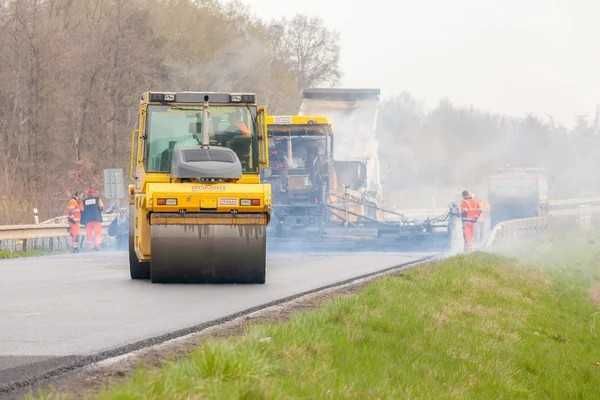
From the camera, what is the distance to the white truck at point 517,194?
47.6m

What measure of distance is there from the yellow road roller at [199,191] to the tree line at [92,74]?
61.5 feet

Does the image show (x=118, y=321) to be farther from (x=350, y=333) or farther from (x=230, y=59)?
(x=230, y=59)

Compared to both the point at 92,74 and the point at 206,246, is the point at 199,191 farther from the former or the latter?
the point at 92,74

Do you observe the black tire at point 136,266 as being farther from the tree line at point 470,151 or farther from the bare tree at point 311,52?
the bare tree at point 311,52

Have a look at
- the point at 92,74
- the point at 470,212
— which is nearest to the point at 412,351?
the point at 470,212

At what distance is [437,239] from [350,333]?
20920 millimetres

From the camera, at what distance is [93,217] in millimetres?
28953

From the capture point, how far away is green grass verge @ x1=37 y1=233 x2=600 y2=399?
22.1 ft

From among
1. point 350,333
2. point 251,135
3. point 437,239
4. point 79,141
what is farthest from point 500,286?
point 79,141

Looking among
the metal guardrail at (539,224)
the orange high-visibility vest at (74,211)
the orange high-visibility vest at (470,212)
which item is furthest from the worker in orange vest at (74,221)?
the metal guardrail at (539,224)

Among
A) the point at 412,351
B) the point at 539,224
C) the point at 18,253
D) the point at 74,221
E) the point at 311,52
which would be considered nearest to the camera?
the point at 412,351

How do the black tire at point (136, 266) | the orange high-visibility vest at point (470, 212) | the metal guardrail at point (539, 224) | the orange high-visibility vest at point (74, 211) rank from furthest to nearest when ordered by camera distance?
the metal guardrail at point (539, 224) → the orange high-visibility vest at point (470, 212) → the orange high-visibility vest at point (74, 211) → the black tire at point (136, 266)

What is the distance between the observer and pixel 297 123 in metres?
30.2

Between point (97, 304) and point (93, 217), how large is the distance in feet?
56.6
